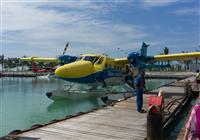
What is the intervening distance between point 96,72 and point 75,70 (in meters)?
1.99

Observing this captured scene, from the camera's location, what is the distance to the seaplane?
67.5 feet

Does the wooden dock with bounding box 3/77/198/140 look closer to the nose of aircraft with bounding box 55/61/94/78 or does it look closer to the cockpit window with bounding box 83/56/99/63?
the nose of aircraft with bounding box 55/61/94/78

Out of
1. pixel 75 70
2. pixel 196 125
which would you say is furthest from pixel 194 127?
pixel 75 70

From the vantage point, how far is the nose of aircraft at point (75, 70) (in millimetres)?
19984

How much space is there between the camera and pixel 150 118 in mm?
7410

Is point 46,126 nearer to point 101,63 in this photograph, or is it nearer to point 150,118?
point 150,118

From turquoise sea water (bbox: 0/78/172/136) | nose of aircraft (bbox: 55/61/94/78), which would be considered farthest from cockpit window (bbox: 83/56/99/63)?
turquoise sea water (bbox: 0/78/172/136)

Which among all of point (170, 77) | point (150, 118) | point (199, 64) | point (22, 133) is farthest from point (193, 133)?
point (199, 64)

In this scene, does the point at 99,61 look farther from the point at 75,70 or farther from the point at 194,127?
the point at 194,127

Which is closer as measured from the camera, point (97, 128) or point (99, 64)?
point (97, 128)

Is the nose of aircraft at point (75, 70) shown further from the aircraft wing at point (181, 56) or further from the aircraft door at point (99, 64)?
the aircraft wing at point (181, 56)

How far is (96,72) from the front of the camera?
22.0 meters

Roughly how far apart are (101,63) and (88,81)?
152 cm

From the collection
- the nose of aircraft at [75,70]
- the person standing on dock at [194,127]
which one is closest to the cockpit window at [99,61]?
the nose of aircraft at [75,70]
